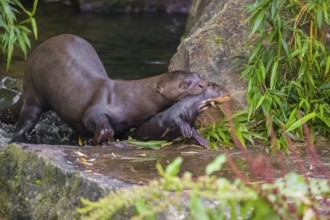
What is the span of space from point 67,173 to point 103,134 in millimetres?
1007

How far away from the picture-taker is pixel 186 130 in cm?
462

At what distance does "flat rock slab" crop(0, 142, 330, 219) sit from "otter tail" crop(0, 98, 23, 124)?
1.59 meters

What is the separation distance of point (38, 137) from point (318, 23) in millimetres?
2338

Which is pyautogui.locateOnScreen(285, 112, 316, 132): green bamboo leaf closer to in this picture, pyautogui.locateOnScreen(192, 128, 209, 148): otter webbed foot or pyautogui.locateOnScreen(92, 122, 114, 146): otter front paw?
pyautogui.locateOnScreen(192, 128, 209, 148): otter webbed foot

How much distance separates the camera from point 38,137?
5.77 metres

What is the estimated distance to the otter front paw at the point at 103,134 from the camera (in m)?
4.78

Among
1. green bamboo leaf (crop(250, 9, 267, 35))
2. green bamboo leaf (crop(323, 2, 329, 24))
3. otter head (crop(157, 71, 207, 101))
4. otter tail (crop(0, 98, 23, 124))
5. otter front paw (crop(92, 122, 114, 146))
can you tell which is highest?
green bamboo leaf (crop(323, 2, 329, 24))

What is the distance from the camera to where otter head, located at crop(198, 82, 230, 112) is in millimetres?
4832

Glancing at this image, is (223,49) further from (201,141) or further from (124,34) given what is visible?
(124,34)

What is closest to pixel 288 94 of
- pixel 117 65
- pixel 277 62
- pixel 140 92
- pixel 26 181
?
pixel 277 62

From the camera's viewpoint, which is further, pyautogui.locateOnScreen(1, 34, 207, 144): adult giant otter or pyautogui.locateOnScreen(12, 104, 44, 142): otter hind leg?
pyautogui.locateOnScreen(12, 104, 44, 142): otter hind leg

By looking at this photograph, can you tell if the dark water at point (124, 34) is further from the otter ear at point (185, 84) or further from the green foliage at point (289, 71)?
the green foliage at point (289, 71)

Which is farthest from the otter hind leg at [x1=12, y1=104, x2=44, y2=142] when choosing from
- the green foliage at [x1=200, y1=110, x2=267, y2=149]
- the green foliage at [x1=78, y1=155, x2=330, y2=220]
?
the green foliage at [x1=78, y1=155, x2=330, y2=220]

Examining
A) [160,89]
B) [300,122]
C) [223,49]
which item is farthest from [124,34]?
[300,122]
